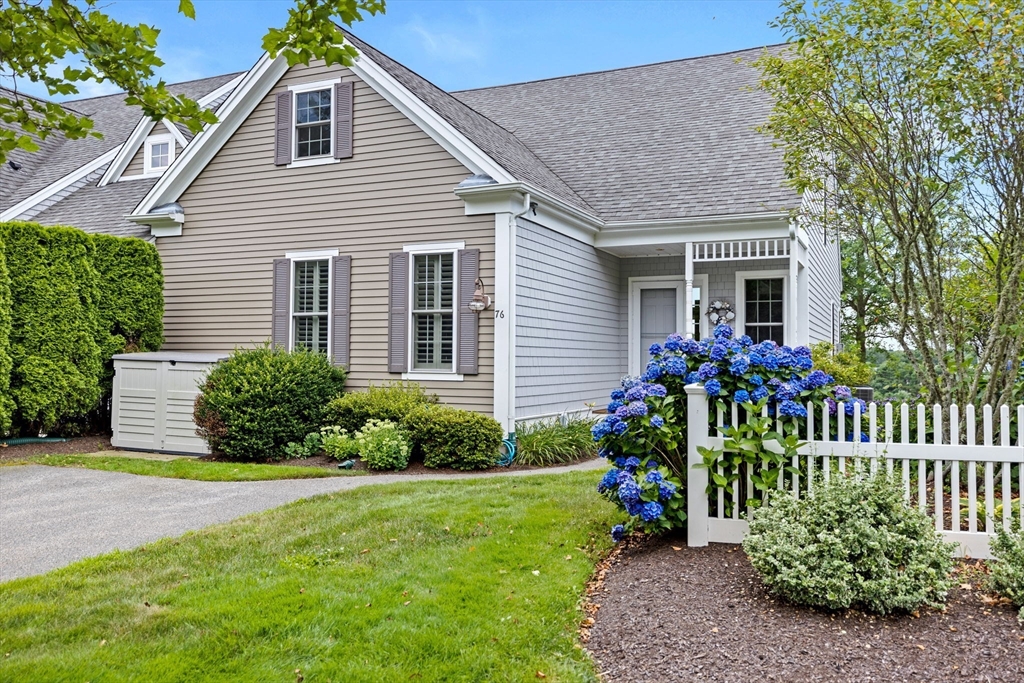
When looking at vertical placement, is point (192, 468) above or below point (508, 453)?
below

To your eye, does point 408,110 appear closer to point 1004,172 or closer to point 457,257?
point 457,257

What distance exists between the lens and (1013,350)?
5.66 metres

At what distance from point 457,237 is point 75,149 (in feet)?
43.0

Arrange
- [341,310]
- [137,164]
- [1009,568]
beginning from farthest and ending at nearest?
[137,164], [341,310], [1009,568]

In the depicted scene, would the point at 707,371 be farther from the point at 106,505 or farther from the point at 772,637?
the point at 106,505

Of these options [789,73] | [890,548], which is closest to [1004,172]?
[789,73]

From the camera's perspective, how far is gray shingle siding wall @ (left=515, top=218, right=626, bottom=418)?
10742 mm

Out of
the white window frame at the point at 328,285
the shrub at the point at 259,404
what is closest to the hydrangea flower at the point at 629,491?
the shrub at the point at 259,404

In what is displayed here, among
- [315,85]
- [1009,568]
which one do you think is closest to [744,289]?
[315,85]

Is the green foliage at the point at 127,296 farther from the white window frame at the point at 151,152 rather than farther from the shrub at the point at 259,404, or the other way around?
the white window frame at the point at 151,152

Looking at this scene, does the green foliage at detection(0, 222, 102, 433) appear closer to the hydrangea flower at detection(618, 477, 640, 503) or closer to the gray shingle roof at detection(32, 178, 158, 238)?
the gray shingle roof at detection(32, 178, 158, 238)

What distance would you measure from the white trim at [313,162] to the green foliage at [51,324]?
3.21m

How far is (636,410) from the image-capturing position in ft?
17.0

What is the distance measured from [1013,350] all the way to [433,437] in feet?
20.7
